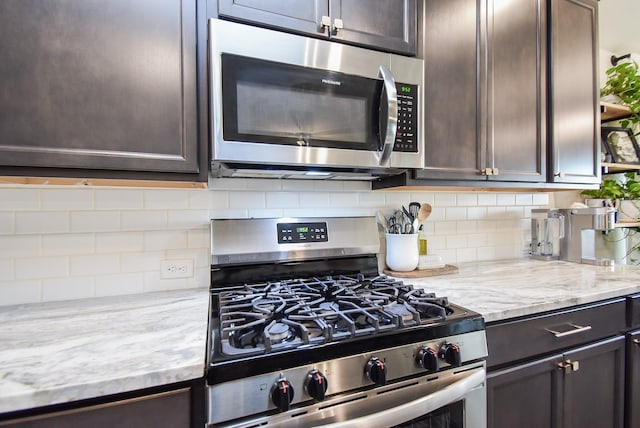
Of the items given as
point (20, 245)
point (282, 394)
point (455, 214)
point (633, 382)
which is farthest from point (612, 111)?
point (20, 245)

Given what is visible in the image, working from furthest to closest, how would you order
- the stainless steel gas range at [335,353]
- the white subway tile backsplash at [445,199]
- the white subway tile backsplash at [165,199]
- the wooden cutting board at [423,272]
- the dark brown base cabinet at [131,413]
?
1. the white subway tile backsplash at [445,199]
2. the wooden cutting board at [423,272]
3. the white subway tile backsplash at [165,199]
4. the stainless steel gas range at [335,353]
5. the dark brown base cabinet at [131,413]

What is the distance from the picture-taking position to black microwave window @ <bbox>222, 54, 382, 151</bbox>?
3.38ft

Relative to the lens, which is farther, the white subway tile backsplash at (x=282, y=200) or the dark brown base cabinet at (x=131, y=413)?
the white subway tile backsplash at (x=282, y=200)

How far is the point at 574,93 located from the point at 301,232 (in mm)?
1628

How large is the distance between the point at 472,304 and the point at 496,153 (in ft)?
2.58

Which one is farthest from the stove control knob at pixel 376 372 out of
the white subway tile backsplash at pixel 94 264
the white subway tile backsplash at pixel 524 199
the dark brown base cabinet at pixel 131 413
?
the white subway tile backsplash at pixel 524 199

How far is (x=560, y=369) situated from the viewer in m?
1.13

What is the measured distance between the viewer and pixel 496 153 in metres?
1.49

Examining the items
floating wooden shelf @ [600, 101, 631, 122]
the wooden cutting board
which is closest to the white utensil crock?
the wooden cutting board

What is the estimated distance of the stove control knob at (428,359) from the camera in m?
0.85

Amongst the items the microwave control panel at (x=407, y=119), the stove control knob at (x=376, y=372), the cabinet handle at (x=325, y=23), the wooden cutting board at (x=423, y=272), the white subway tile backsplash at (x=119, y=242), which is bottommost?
the stove control knob at (x=376, y=372)

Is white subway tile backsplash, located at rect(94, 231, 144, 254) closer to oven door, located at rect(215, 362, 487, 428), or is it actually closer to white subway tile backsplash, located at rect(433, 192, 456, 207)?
oven door, located at rect(215, 362, 487, 428)

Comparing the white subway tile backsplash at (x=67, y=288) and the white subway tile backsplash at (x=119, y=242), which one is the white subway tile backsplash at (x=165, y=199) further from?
the white subway tile backsplash at (x=67, y=288)

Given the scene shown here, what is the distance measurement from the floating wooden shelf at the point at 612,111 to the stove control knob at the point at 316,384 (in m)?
2.26
